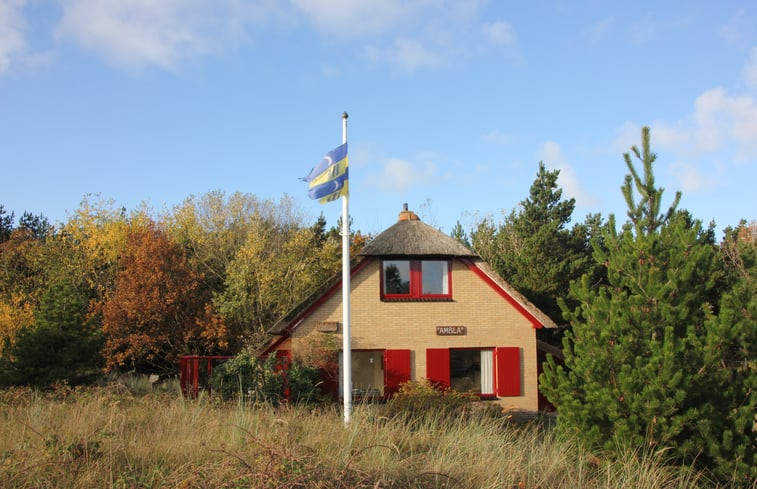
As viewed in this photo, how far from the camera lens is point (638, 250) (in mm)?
10312

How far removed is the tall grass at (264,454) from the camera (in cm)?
597

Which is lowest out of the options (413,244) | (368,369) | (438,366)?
(368,369)

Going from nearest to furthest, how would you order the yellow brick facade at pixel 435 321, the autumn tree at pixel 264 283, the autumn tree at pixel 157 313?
the yellow brick facade at pixel 435 321
the autumn tree at pixel 157 313
the autumn tree at pixel 264 283

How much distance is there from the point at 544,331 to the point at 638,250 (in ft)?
58.9

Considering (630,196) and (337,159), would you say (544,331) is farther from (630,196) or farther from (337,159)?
(337,159)

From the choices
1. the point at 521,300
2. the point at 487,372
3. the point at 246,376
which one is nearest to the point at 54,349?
the point at 246,376

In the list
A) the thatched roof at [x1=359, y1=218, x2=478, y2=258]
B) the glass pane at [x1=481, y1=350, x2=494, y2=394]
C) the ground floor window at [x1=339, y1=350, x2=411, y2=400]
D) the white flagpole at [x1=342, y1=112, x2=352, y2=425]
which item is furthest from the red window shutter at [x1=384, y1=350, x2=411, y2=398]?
the white flagpole at [x1=342, y1=112, x2=352, y2=425]

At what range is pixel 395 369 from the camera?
2022 centimetres

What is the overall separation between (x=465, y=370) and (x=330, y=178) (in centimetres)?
1102

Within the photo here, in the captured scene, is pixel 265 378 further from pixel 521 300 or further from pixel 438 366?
pixel 521 300

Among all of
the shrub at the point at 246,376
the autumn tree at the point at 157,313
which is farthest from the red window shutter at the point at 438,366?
the autumn tree at the point at 157,313

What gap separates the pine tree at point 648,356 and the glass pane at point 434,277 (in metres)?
10.2

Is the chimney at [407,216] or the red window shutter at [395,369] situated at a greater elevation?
the chimney at [407,216]

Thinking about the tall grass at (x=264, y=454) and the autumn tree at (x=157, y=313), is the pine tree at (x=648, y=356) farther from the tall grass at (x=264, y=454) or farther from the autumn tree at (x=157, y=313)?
the autumn tree at (x=157, y=313)
